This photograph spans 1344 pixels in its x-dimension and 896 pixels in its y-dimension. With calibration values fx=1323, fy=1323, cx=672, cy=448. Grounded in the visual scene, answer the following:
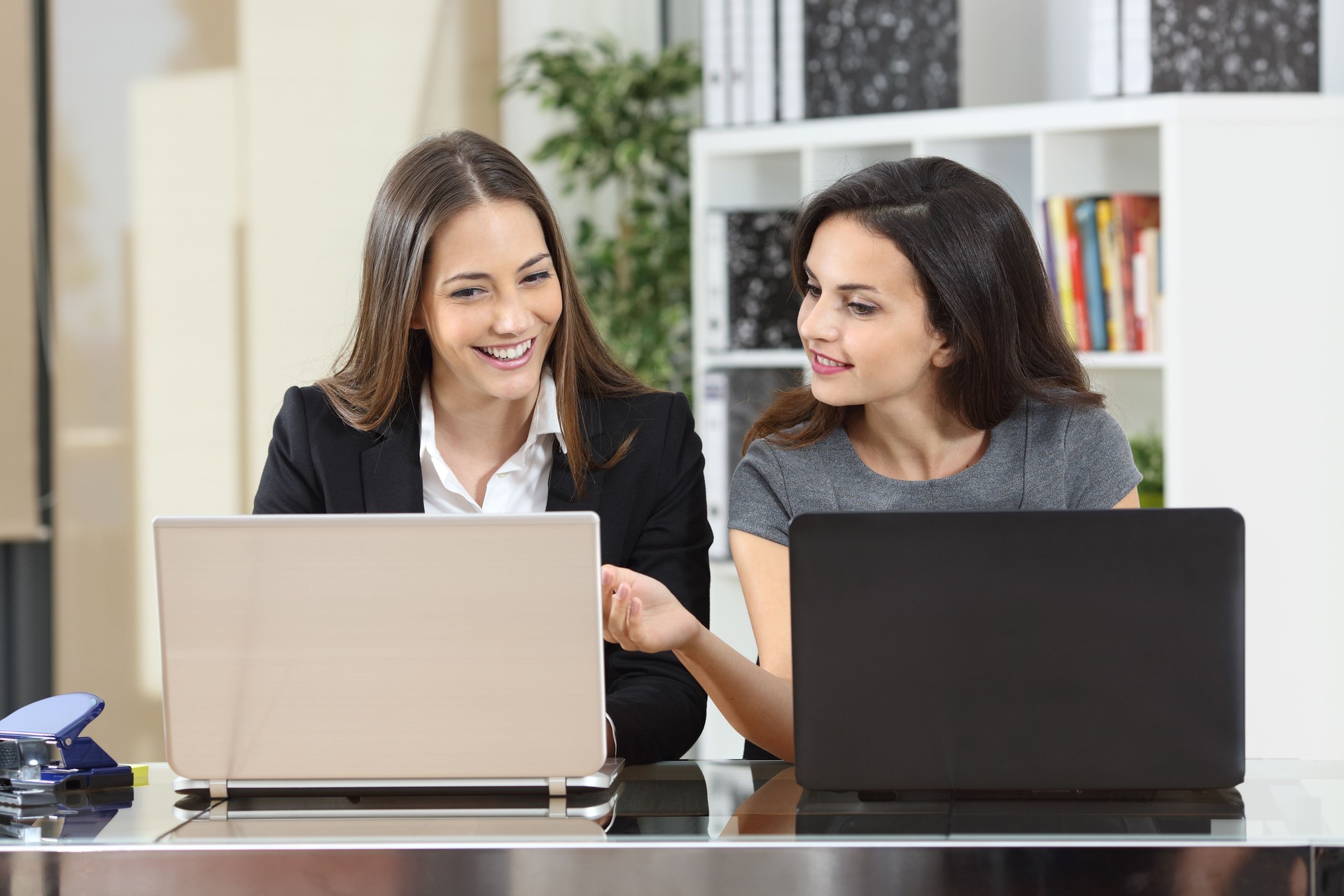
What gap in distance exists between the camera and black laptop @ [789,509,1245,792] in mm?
1018

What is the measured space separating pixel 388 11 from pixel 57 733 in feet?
8.67

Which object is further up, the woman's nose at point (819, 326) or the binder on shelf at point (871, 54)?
the binder on shelf at point (871, 54)

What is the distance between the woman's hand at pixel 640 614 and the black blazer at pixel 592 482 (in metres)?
0.40

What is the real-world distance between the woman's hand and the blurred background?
1.90 meters

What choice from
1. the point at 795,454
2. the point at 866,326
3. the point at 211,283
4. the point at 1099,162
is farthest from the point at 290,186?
the point at 866,326

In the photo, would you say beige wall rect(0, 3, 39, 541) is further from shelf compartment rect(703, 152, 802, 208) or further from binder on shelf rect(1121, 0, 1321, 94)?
binder on shelf rect(1121, 0, 1321, 94)

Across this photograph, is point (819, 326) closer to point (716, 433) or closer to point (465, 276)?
point (465, 276)

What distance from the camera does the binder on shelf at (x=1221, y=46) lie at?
2.64 m

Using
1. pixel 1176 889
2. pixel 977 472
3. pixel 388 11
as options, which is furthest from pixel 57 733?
pixel 388 11

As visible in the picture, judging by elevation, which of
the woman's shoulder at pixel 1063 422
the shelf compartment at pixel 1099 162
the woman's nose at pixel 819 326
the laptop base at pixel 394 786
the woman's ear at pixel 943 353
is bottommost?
the laptop base at pixel 394 786

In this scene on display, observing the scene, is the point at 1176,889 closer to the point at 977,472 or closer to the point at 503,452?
the point at 977,472

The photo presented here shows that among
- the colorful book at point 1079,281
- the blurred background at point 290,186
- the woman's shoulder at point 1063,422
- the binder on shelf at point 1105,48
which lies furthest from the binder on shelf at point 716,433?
the woman's shoulder at point 1063,422

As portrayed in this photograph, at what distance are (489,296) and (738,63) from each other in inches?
63.9

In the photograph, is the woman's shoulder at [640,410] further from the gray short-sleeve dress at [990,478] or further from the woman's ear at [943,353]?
the woman's ear at [943,353]
